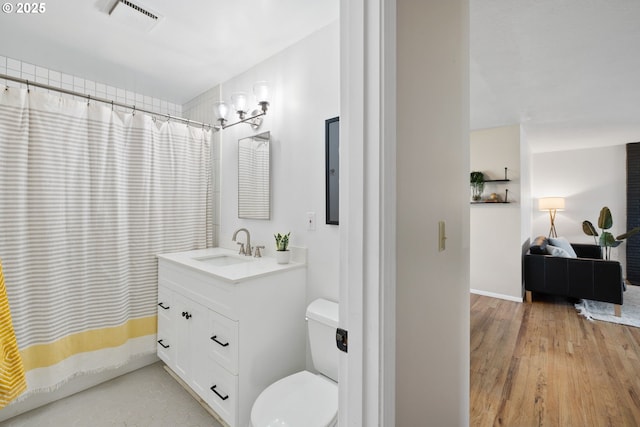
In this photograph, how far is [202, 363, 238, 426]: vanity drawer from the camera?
146cm

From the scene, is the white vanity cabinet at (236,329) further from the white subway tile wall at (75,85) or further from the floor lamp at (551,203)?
the floor lamp at (551,203)

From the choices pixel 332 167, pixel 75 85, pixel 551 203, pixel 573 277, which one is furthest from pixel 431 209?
pixel 551 203

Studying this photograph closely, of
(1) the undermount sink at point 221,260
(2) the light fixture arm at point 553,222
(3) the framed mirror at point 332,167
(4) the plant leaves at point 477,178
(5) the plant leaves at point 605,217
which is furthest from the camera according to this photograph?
(2) the light fixture arm at point 553,222

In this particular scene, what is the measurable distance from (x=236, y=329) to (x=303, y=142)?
3.83ft

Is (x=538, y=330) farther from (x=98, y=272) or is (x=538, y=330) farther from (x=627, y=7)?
(x=98, y=272)

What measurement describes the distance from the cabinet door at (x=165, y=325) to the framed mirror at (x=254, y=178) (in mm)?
803

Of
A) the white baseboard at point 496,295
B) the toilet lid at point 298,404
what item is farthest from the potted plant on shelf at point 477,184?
the toilet lid at point 298,404

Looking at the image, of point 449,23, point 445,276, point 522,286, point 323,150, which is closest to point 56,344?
point 323,150

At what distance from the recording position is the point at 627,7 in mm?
1607

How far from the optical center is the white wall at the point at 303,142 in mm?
1703

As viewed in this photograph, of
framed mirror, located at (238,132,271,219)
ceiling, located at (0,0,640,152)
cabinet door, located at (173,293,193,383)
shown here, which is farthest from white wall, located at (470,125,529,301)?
cabinet door, located at (173,293,193,383)

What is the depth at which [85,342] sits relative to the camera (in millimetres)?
1910

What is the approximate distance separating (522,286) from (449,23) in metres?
3.87

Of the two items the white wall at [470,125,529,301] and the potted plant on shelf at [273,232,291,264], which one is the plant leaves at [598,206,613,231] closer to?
the white wall at [470,125,529,301]
